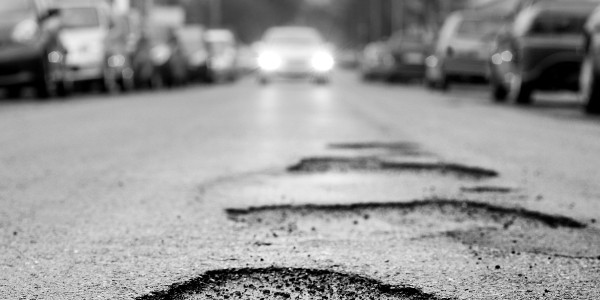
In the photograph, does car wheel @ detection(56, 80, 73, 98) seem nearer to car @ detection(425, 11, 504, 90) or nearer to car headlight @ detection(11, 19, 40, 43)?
car headlight @ detection(11, 19, 40, 43)

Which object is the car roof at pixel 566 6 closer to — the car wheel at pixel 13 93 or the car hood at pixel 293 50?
the car wheel at pixel 13 93

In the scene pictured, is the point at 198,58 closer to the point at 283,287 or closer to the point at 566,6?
the point at 566,6

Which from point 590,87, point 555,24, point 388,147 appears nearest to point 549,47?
point 555,24

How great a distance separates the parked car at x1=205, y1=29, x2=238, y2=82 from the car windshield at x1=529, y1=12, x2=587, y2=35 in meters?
16.3

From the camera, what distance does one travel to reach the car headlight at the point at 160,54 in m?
21.8

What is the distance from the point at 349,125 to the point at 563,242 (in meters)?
6.23

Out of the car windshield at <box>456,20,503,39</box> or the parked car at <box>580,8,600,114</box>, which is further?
the car windshield at <box>456,20,503,39</box>

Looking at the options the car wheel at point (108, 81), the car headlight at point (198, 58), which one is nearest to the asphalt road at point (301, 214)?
the car wheel at point (108, 81)

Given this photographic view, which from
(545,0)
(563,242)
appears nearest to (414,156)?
(563,242)

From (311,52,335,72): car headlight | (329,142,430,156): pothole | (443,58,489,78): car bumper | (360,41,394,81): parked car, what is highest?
(329,142,430,156): pothole

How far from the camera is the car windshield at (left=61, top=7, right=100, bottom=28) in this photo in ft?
55.7

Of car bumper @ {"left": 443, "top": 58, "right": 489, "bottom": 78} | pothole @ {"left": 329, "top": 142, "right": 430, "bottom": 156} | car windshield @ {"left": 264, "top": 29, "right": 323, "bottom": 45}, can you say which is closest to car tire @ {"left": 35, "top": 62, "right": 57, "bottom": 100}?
car bumper @ {"left": 443, "top": 58, "right": 489, "bottom": 78}

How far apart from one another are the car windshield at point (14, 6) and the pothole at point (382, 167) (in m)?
9.63

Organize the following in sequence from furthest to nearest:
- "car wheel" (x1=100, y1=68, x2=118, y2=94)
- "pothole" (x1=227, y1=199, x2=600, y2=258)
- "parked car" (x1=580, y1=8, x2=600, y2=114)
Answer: "car wheel" (x1=100, y1=68, x2=118, y2=94), "parked car" (x1=580, y1=8, x2=600, y2=114), "pothole" (x1=227, y1=199, x2=600, y2=258)
